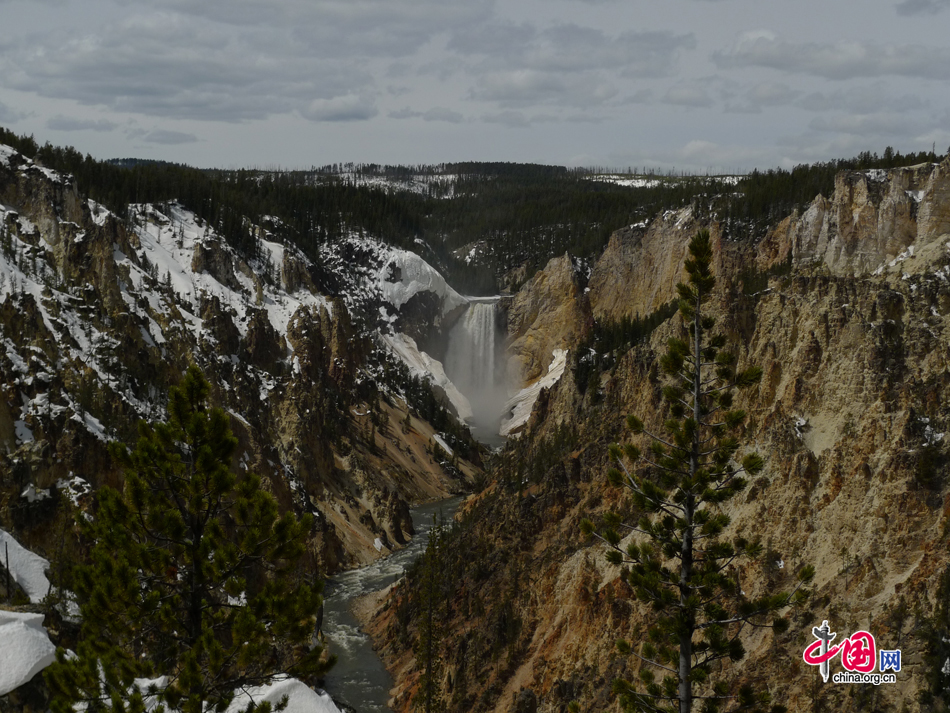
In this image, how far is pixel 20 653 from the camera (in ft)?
69.9

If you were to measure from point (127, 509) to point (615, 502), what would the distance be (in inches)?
1156

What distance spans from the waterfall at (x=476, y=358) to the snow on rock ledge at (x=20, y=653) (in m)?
90.6

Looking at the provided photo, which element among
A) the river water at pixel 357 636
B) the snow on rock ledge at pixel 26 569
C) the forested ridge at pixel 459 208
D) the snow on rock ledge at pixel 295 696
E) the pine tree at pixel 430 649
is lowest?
the river water at pixel 357 636

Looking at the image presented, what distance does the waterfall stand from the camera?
377 feet

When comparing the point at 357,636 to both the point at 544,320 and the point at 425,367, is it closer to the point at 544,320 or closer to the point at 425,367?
the point at 425,367

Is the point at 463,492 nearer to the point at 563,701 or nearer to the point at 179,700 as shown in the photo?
the point at 563,701

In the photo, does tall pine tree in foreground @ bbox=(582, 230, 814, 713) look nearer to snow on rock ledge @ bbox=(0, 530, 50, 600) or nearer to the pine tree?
the pine tree

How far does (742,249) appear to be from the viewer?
68.2 meters

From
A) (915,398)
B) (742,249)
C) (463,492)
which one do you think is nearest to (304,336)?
(463,492)

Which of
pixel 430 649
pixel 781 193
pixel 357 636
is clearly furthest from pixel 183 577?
pixel 781 193

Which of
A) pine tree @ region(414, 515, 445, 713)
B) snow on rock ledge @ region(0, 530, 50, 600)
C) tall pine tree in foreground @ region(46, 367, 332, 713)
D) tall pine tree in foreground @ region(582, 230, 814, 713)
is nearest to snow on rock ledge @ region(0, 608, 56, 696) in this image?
tall pine tree in foreground @ region(46, 367, 332, 713)

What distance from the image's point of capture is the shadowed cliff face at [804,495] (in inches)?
1078

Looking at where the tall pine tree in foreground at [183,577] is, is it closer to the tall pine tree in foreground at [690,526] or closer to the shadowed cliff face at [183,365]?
the tall pine tree in foreground at [690,526]

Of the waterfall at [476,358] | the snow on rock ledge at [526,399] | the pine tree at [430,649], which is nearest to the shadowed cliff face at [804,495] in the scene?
the pine tree at [430,649]
